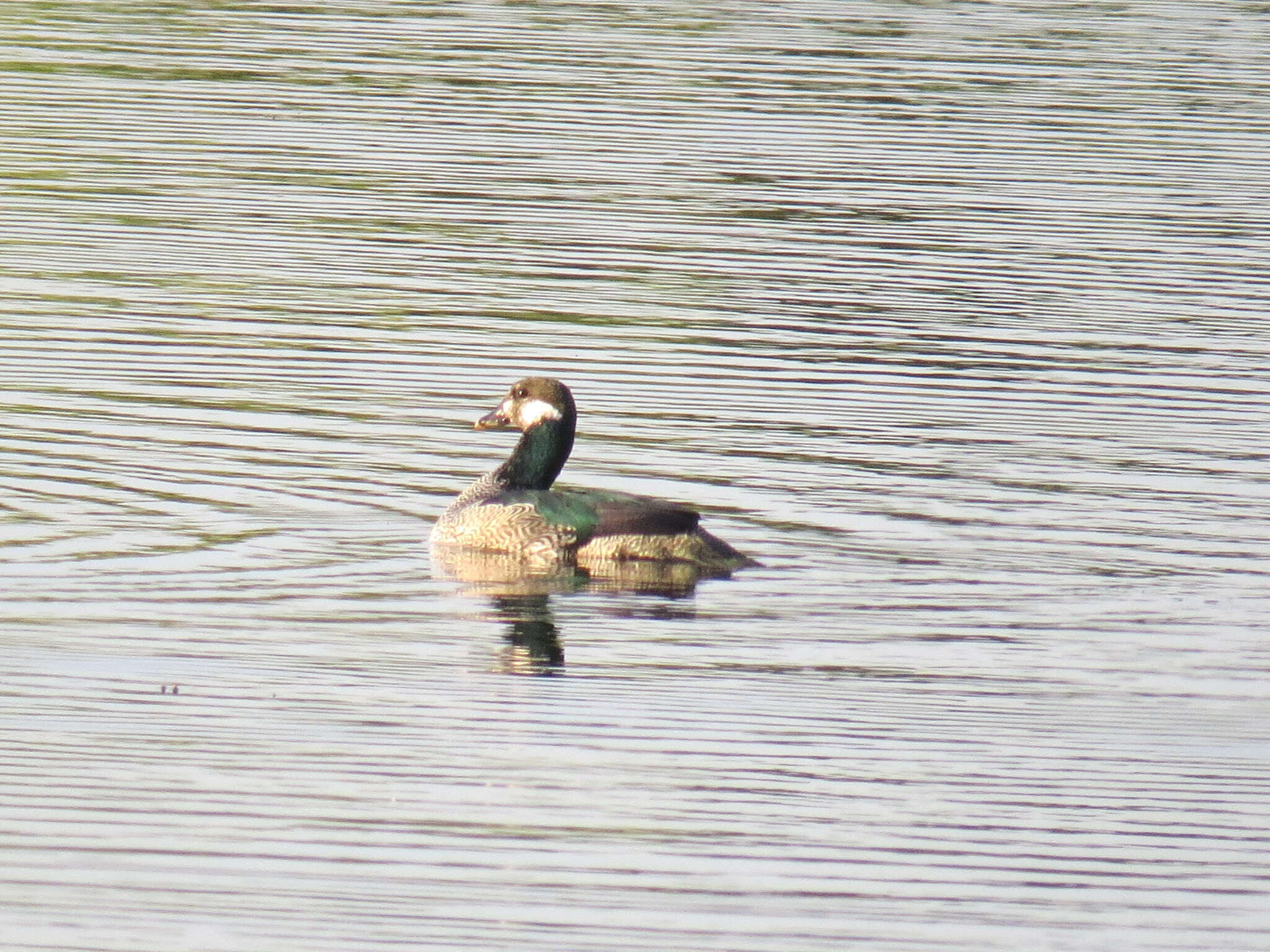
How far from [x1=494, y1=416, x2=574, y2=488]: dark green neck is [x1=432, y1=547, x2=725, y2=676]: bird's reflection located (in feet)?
2.80

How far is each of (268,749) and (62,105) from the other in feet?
62.3

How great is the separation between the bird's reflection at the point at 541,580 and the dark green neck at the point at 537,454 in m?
0.85

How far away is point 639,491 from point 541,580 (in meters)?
1.74

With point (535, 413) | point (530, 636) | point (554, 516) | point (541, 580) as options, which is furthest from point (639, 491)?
point (530, 636)

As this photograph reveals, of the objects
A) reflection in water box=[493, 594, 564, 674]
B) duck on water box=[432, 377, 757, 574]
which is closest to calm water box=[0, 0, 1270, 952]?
reflection in water box=[493, 594, 564, 674]

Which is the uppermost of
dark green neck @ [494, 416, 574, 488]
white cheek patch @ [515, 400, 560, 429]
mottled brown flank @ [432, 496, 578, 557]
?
white cheek patch @ [515, 400, 560, 429]

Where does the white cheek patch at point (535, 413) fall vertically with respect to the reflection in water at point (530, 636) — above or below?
above

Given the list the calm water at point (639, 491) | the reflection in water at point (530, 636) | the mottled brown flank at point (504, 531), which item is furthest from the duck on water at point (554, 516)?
the reflection in water at point (530, 636)

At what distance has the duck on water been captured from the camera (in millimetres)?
14406

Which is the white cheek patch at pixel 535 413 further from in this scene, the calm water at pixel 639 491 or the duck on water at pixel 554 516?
the calm water at pixel 639 491

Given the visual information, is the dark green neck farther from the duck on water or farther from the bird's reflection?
the bird's reflection

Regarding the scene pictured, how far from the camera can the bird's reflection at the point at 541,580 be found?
45.2 feet

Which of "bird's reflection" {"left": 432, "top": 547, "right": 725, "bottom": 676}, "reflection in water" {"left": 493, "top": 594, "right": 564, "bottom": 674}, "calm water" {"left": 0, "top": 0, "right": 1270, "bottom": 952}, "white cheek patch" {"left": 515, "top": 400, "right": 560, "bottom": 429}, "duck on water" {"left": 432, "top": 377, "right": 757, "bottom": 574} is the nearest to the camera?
"calm water" {"left": 0, "top": 0, "right": 1270, "bottom": 952}

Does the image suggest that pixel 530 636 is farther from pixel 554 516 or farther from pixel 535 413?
pixel 535 413
